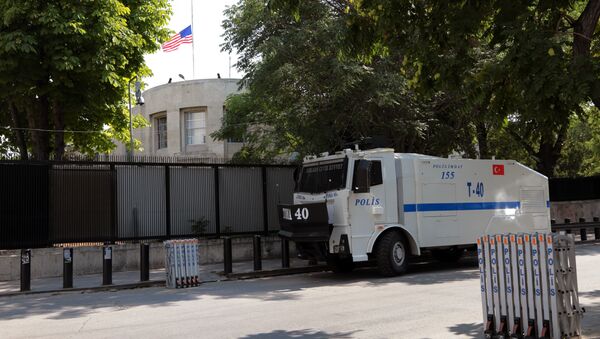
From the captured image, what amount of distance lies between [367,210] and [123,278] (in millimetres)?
6651

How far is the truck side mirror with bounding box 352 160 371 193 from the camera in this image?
13.5 metres

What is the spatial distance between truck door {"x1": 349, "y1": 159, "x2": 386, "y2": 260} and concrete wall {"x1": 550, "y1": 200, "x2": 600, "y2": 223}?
18434 mm

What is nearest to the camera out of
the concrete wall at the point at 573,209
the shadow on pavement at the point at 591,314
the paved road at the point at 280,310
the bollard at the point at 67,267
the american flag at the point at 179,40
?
the shadow on pavement at the point at 591,314

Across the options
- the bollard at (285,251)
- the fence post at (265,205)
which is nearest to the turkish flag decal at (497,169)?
the bollard at (285,251)

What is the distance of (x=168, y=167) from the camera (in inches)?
711

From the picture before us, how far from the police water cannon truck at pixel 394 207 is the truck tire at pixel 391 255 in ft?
0.08

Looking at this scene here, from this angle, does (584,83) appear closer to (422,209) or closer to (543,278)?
(543,278)

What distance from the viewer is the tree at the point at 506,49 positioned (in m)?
6.60

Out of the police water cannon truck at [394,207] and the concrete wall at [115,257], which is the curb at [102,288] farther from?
the police water cannon truck at [394,207]

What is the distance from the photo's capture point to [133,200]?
17.4m

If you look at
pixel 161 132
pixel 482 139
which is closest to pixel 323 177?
pixel 482 139

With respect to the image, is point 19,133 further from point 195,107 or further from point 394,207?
point 195,107

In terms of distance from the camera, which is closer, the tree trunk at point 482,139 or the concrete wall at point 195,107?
the tree trunk at point 482,139

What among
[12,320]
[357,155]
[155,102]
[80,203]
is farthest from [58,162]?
[155,102]
